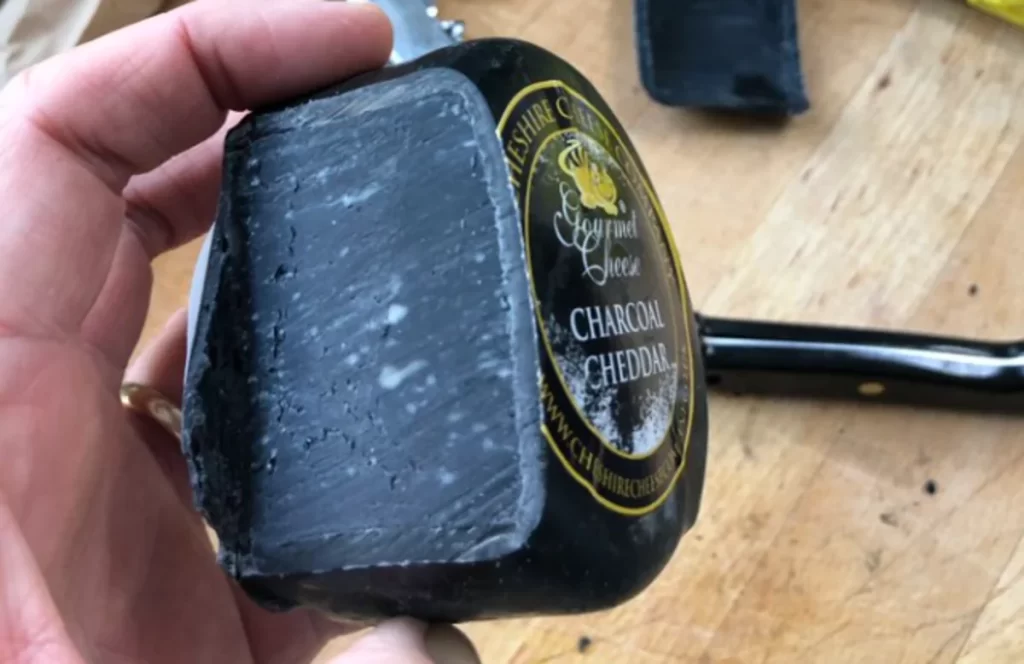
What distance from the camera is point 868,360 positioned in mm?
728

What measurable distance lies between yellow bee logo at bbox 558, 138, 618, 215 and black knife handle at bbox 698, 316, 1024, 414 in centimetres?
28

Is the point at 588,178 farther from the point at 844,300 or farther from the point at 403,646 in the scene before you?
the point at 844,300

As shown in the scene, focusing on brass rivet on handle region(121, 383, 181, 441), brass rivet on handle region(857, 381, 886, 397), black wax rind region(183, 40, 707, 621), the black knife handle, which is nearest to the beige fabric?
brass rivet on handle region(121, 383, 181, 441)

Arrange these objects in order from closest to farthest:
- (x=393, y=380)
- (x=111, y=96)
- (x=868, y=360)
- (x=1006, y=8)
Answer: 1. (x=393, y=380)
2. (x=111, y=96)
3. (x=868, y=360)
4. (x=1006, y=8)

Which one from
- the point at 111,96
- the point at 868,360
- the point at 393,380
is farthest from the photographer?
the point at 868,360

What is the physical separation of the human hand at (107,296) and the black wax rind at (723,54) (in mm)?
369

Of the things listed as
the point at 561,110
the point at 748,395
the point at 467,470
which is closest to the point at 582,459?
the point at 467,470

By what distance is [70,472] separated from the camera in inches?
20.7

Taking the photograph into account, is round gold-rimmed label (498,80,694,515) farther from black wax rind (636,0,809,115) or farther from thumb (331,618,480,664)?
black wax rind (636,0,809,115)

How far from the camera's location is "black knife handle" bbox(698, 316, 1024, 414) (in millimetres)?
728

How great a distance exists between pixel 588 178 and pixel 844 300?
42cm

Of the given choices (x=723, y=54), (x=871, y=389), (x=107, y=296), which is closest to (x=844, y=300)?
(x=871, y=389)

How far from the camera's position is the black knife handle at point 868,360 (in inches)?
28.6

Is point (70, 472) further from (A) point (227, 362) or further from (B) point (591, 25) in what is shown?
(B) point (591, 25)
